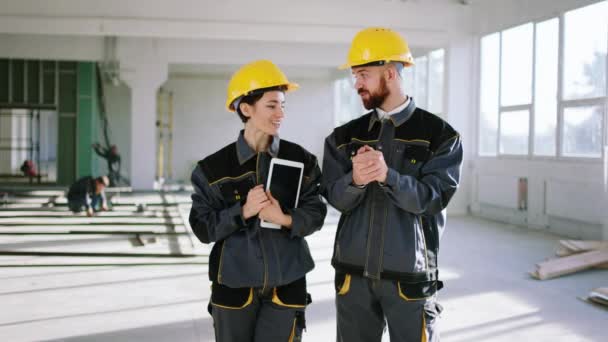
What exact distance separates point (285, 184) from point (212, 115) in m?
20.9

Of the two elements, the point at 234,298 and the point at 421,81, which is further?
the point at 421,81

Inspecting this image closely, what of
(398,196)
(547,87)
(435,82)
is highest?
(435,82)

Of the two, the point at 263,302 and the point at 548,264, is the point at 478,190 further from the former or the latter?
the point at 263,302

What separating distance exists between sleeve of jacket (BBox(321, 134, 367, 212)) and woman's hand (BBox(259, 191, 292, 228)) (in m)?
0.20

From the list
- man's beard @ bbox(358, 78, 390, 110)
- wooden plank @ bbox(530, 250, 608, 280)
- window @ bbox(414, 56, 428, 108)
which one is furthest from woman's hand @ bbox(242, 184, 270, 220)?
window @ bbox(414, 56, 428, 108)

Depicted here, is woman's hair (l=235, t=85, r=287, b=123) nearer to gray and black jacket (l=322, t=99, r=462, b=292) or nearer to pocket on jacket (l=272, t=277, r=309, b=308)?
gray and black jacket (l=322, t=99, r=462, b=292)

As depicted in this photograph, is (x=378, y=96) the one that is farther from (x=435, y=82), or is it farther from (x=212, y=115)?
(x=212, y=115)

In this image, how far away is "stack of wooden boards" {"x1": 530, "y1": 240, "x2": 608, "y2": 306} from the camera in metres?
6.63

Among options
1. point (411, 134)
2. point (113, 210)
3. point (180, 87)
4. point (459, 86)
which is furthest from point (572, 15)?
point (180, 87)

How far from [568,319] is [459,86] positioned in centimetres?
846

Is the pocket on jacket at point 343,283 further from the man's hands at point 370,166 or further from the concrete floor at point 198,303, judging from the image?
the concrete floor at point 198,303

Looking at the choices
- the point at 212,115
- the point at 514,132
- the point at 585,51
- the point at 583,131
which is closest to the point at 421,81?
the point at 514,132

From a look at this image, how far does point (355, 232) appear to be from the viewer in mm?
2381

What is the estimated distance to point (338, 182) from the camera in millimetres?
2299
